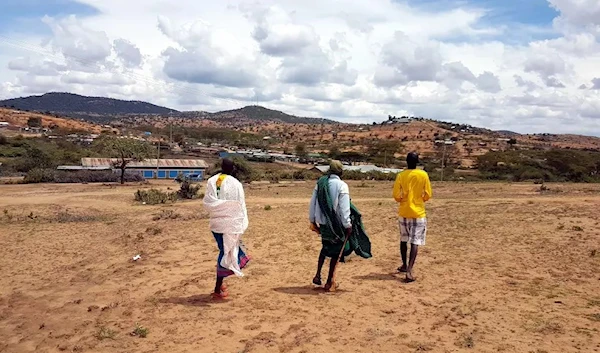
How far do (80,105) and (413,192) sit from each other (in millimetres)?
191770

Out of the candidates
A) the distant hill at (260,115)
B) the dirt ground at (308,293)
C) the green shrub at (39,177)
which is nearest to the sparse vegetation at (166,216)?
the dirt ground at (308,293)

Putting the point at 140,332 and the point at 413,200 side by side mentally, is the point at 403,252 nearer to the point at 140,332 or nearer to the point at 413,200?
the point at 413,200

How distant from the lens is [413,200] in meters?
6.93

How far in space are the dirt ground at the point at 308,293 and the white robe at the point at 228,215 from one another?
571 mm

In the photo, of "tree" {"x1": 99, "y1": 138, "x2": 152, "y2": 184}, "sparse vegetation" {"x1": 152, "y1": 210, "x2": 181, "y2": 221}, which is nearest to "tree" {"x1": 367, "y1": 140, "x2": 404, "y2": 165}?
→ "tree" {"x1": 99, "y1": 138, "x2": 152, "y2": 184}

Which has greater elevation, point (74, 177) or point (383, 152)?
point (383, 152)

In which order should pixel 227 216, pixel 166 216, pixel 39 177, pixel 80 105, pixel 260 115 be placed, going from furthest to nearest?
1. pixel 80 105
2. pixel 260 115
3. pixel 39 177
4. pixel 166 216
5. pixel 227 216

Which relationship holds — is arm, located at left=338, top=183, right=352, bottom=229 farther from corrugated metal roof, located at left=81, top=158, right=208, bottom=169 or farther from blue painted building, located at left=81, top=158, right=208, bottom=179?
corrugated metal roof, located at left=81, top=158, right=208, bottom=169

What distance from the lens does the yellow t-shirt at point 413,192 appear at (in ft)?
22.6

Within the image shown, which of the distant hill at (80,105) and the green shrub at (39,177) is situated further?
the distant hill at (80,105)

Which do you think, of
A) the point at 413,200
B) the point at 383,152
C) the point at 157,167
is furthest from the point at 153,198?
the point at 383,152

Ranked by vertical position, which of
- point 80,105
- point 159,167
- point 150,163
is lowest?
point 159,167

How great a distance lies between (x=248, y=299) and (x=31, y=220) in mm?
12551

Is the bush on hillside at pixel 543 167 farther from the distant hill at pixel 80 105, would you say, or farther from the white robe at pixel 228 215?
the distant hill at pixel 80 105
